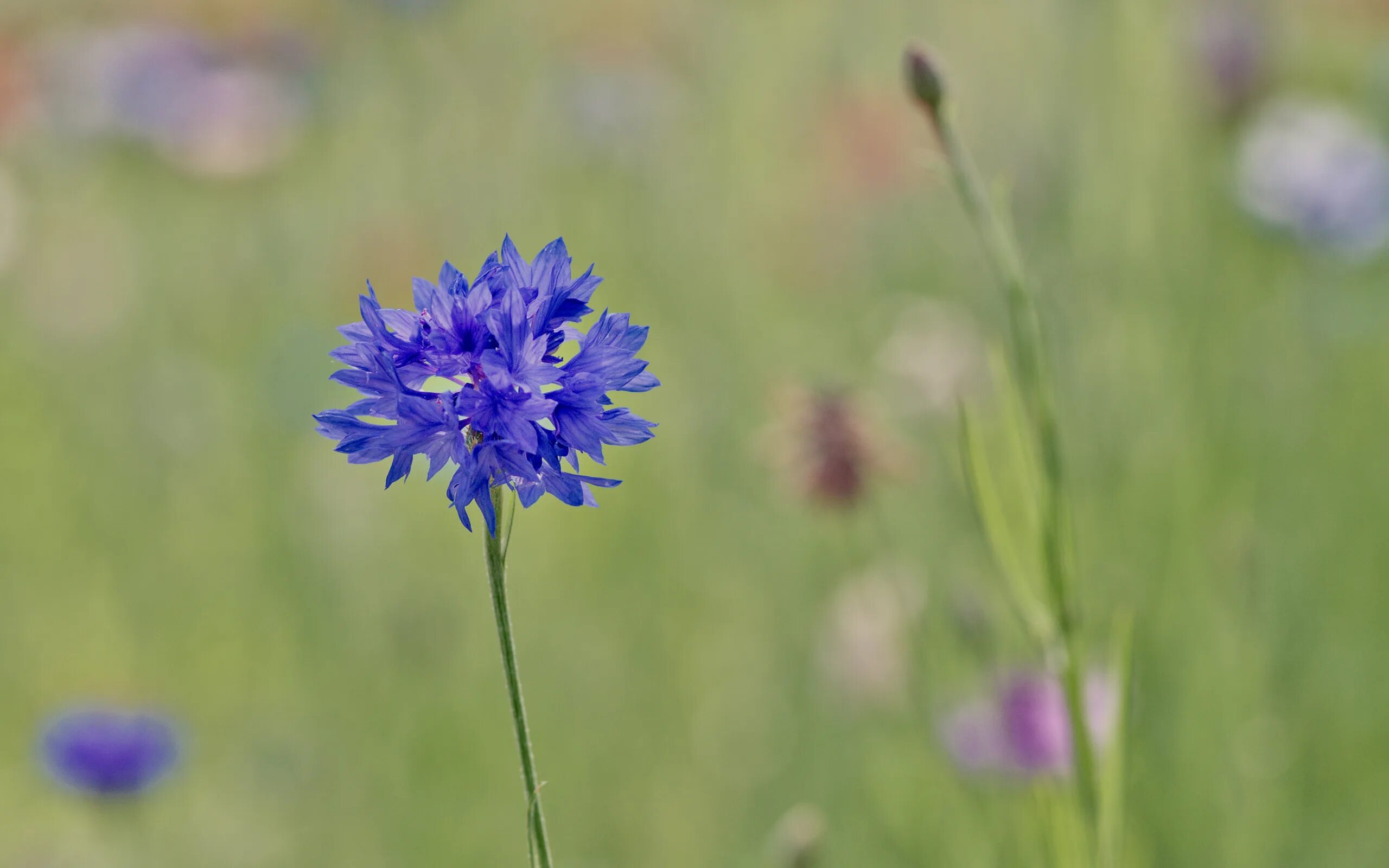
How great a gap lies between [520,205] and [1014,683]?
215 centimetres

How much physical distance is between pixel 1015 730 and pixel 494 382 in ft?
2.46

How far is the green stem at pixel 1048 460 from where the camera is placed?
2.90 ft

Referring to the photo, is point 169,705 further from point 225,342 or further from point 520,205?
point 520,205

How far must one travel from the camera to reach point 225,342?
2922mm

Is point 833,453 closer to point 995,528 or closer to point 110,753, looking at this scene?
point 995,528

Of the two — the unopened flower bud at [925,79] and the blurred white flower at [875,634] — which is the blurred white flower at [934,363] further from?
the unopened flower bud at [925,79]

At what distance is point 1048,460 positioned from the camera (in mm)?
897

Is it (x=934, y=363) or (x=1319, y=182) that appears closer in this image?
(x=934, y=363)

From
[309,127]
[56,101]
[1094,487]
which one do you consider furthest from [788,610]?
[56,101]

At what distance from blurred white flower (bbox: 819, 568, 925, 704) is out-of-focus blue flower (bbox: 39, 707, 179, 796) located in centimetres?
77

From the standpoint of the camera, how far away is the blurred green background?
1550 mm

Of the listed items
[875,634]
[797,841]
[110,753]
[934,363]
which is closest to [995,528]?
[797,841]

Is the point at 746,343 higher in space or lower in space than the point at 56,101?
lower

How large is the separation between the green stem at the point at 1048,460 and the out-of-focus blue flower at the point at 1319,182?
155cm
